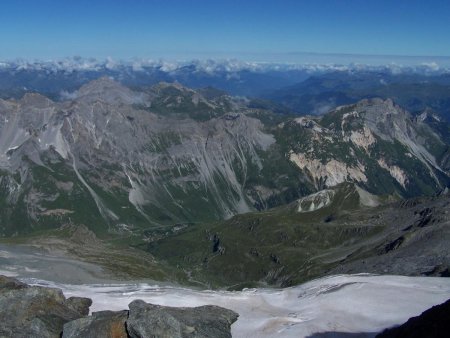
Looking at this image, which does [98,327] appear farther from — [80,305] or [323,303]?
[323,303]

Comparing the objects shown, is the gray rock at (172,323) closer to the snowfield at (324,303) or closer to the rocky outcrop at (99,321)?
the rocky outcrop at (99,321)

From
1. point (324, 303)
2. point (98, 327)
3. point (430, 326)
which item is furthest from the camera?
point (324, 303)

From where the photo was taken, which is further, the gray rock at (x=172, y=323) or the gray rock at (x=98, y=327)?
the gray rock at (x=98, y=327)

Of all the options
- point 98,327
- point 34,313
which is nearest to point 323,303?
point 98,327

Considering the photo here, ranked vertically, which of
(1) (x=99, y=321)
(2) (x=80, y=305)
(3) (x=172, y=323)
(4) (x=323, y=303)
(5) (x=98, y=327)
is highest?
(3) (x=172, y=323)

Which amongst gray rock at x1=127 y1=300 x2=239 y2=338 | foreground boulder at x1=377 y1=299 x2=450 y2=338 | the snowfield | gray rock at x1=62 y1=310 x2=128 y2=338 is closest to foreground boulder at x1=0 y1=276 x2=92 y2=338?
gray rock at x1=62 y1=310 x2=128 y2=338

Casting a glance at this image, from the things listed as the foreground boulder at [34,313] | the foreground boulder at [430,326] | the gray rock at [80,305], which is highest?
the foreground boulder at [430,326]

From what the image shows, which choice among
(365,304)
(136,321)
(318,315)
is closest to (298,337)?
(318,315)

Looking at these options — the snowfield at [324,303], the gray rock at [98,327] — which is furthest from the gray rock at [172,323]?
the snowfield at [324,303]
